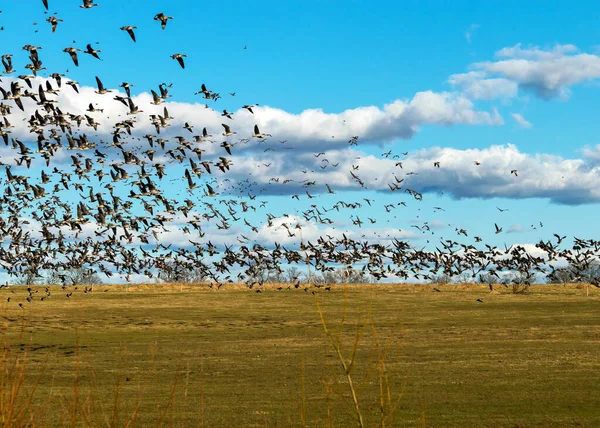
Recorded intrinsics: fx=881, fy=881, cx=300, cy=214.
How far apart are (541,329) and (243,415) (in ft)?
106

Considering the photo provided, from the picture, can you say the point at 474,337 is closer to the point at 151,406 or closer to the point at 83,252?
the point at 151,406

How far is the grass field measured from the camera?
1983 cm

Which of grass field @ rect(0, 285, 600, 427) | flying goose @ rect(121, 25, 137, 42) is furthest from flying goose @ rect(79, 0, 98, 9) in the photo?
grass field @ rect(0, 285, 600, 427)

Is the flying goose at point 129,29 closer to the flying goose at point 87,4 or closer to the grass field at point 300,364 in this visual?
the flying goose at point 87,4

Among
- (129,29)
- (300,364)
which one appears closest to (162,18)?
(129,29)

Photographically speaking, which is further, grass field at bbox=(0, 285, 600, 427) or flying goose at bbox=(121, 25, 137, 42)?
flying goose at bbox=(121, 25, 137, 42)

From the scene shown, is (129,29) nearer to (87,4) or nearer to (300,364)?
(87,4)

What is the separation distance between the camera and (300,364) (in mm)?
32688

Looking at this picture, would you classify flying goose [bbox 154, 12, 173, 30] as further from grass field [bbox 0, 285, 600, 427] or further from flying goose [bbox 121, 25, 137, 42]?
grass field [bbox 0, 285, 600, 427]

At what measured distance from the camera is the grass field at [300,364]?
19.8 metres

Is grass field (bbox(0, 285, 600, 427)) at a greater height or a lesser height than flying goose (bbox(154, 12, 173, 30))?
lesser

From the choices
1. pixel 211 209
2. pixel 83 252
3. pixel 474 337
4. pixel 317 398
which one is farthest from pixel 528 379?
pixel 83 252

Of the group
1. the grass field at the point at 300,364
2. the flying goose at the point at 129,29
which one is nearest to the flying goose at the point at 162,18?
the flying goose at the point at 129,29

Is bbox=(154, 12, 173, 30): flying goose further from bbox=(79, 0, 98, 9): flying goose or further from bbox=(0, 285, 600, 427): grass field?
bbox=(0, 285, 600, 427): grass field
